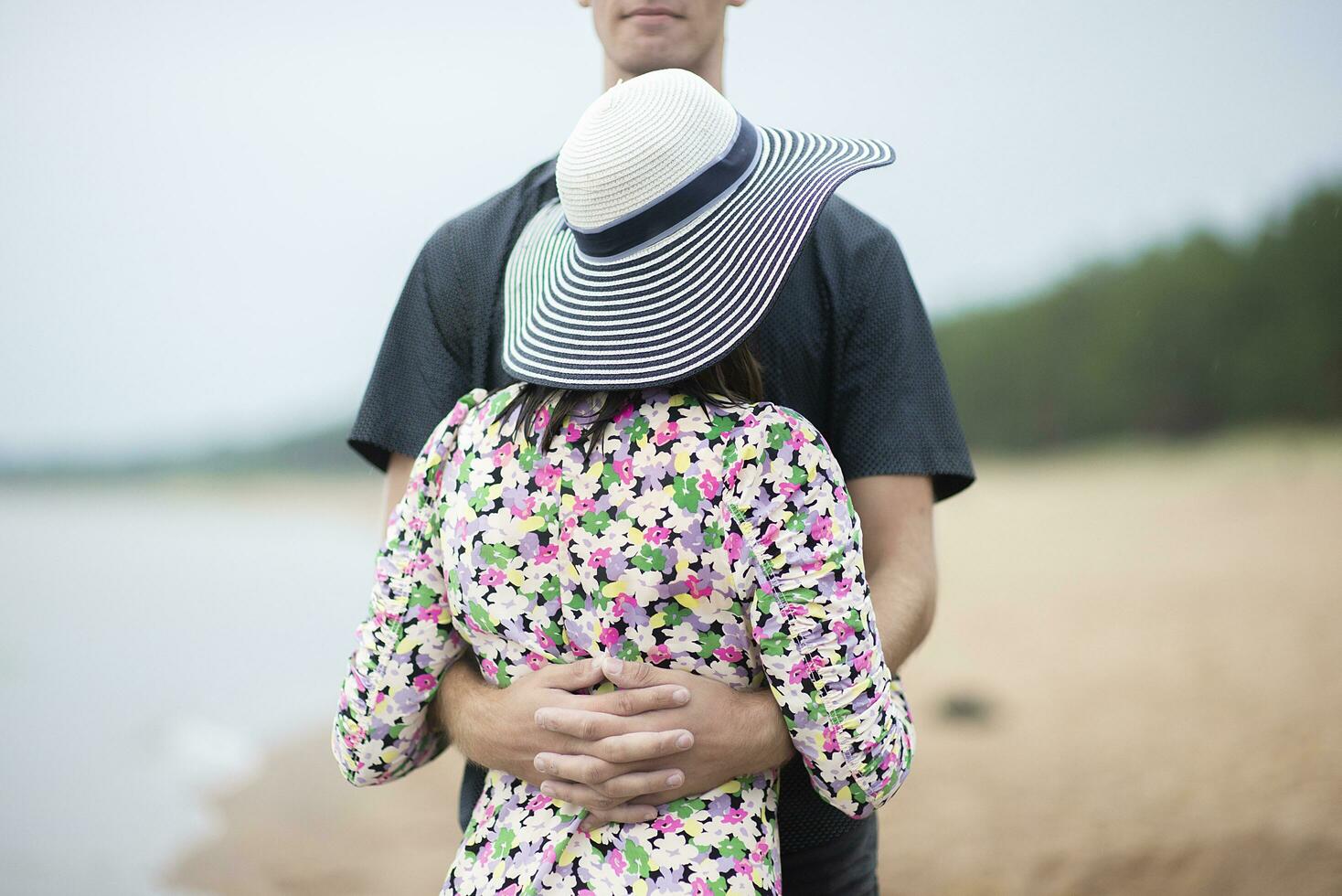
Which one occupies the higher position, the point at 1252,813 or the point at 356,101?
the point at 356,101

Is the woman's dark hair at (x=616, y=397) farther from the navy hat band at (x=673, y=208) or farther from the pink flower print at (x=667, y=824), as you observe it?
the pink flower print at (x=667, y=824)

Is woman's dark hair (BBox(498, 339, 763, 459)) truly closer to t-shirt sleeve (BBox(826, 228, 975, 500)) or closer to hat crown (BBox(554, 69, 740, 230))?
hat crown (BBox(554, 69, 740, 230))

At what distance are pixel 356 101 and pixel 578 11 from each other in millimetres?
880

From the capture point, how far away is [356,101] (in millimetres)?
4078

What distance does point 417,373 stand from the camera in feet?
4.40

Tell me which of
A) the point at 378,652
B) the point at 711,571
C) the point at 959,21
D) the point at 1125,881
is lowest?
the point at 1125,881

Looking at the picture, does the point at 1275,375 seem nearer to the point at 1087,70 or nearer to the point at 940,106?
the point at 1087,70

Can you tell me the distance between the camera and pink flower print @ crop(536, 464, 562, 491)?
2.96 feet

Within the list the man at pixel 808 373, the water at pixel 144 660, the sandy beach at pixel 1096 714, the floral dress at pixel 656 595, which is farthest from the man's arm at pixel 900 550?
the water at pixel 144 660

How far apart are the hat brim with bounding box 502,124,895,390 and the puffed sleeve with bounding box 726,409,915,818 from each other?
88mm

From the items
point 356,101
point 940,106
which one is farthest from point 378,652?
point 940,106

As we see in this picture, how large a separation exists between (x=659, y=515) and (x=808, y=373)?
17.3 inches

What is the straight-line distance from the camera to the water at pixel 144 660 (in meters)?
3.31

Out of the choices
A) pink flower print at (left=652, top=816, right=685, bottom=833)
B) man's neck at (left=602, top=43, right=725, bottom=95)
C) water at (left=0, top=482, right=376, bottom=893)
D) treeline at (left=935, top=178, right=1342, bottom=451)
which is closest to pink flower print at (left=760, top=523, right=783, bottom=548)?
pink flower print at (left=652, top=816, right=685, bottom=833)
